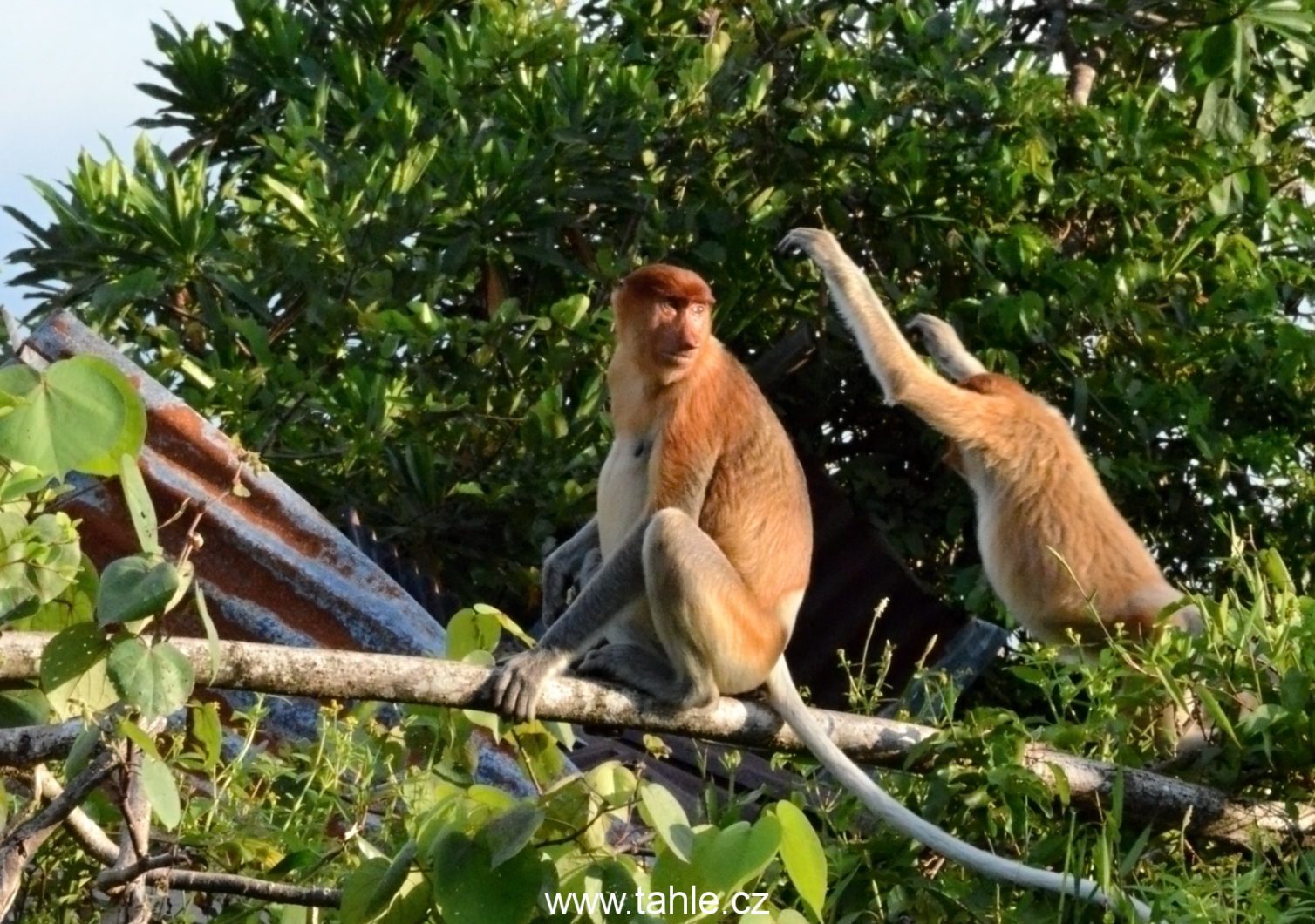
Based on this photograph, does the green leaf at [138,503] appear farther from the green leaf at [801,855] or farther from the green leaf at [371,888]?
the green leaf at [801,855]

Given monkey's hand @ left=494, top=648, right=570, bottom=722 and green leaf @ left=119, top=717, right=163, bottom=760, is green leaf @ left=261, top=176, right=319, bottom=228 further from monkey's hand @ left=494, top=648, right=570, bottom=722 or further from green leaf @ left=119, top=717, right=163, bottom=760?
green leaf @ left=119, top=717, right=163, bottom=760

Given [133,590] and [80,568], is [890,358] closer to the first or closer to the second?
[80,568]

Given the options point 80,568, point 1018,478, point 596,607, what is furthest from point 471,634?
point 1018,478

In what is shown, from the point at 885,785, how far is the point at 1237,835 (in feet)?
2.10

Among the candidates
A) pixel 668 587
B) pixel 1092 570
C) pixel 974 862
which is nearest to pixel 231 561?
pixel 668 587

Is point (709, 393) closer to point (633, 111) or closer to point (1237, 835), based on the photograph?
point (1237, 835)

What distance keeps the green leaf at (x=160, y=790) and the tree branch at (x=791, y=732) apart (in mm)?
331

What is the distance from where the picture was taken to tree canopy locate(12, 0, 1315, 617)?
17.4 feet

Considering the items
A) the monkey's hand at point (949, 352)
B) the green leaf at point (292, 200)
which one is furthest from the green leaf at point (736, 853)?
the monkey's hand at point (949, 352)

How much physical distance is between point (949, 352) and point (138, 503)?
13.8 feet

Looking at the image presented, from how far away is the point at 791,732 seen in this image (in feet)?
10.6

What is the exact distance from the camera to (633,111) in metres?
5.60

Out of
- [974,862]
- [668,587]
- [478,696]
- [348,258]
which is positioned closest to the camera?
[478,696]

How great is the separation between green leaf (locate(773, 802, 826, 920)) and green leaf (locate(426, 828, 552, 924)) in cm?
31
